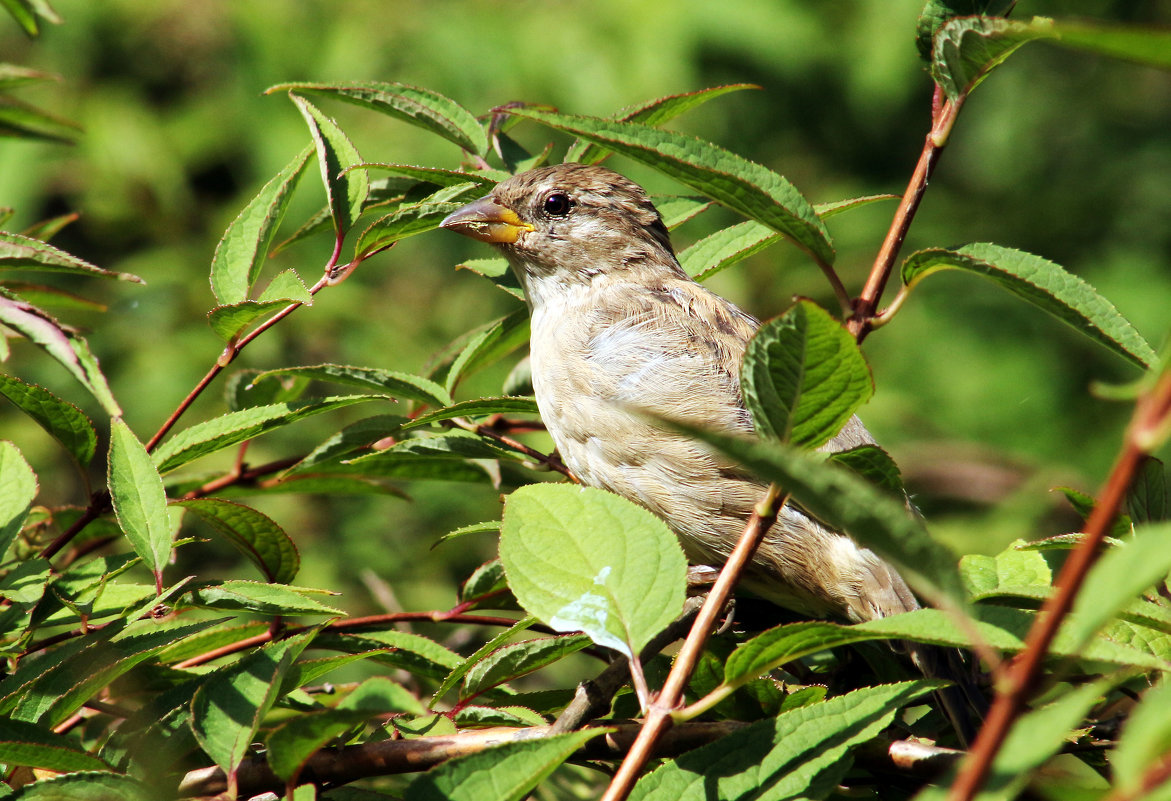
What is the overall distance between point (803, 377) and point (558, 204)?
8.74 feet

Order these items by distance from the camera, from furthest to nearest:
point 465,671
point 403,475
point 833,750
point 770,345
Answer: point 403,475, point 465,671, point 833,750, point 770,345

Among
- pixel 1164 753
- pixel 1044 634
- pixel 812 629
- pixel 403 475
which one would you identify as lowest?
pixel 403 475

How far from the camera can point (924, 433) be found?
23.0 ft

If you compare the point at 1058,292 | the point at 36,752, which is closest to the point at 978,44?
the point at 1058,292

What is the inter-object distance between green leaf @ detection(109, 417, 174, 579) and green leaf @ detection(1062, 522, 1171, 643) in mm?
1554

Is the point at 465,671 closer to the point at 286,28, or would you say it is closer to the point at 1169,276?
the point at 286,28

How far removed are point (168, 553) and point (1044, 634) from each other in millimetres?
1553

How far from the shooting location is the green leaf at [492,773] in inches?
54.3

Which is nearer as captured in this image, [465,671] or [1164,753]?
[1164,753]

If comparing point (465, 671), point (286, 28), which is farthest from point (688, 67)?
point (465, 671)

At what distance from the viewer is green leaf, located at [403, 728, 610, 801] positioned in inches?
54.3

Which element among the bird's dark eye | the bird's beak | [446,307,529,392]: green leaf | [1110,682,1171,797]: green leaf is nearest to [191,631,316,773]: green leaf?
[1110,682,1171,797]: green leaf

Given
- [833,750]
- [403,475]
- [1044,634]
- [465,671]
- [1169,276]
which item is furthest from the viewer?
[1169,276]

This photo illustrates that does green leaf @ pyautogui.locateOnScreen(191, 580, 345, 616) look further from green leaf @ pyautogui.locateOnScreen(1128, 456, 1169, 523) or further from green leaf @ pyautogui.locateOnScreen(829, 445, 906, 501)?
green leaf @ pyautogui.locateOnScreen(1128, 456, 1169, 523)
